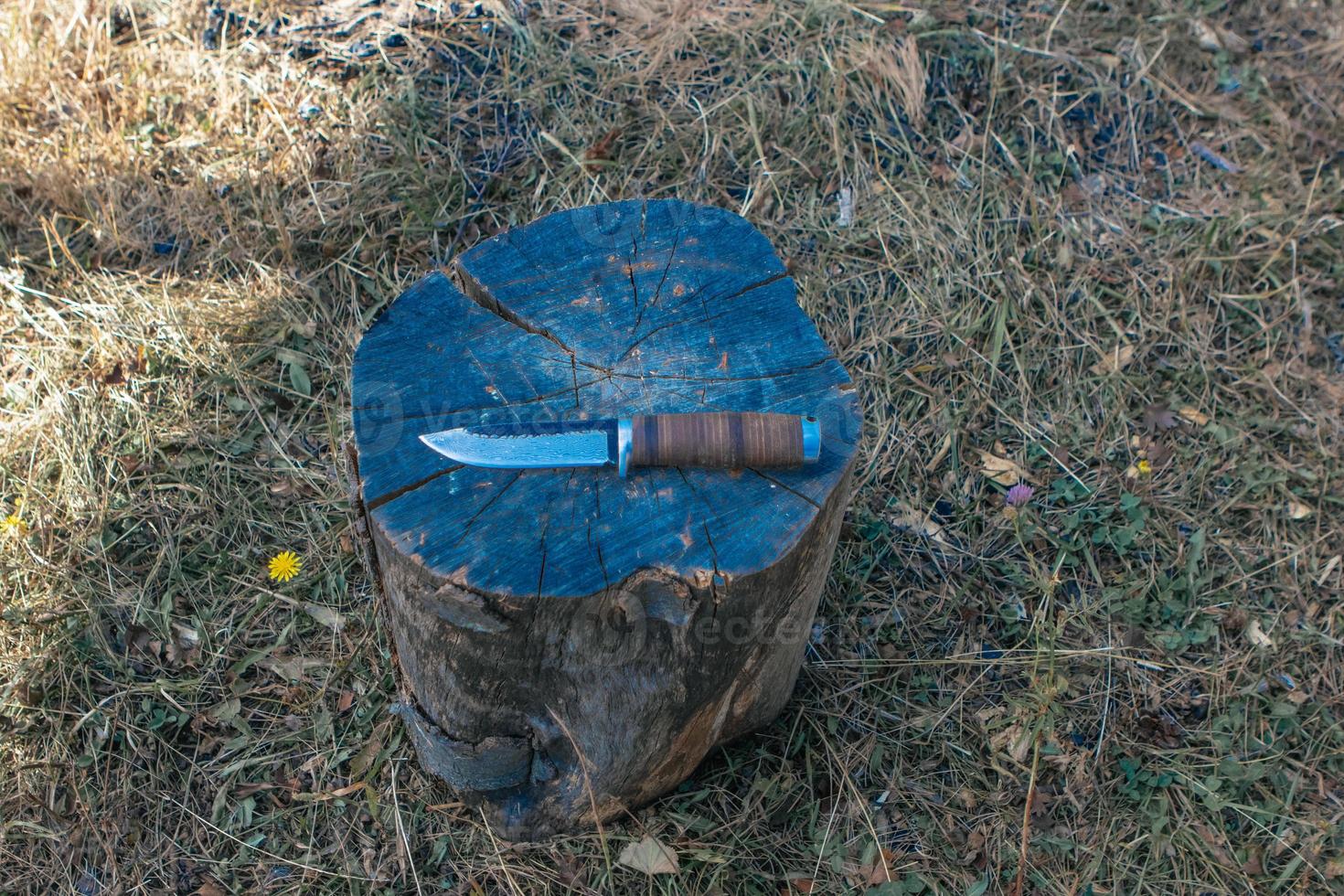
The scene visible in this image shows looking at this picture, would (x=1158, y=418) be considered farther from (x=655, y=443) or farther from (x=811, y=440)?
(x=655, y=443)

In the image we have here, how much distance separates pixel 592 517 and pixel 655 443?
8.6 inches

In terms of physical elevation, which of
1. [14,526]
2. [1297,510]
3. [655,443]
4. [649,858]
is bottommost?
[649,858]

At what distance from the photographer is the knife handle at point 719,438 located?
218cm

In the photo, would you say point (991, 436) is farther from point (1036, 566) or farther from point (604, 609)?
point (604, 609)

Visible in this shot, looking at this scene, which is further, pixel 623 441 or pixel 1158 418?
pixel 1158 418

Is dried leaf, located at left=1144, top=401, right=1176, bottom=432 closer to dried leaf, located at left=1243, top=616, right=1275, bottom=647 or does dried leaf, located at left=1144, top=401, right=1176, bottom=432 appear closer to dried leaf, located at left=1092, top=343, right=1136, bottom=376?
dried leaf, located at left=1092, top=343, right=1136, bottom=376

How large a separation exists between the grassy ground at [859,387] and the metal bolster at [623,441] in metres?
1.25

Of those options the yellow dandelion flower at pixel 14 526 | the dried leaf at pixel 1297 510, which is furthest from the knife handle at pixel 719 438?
the dried leaf at pixel 1297 510

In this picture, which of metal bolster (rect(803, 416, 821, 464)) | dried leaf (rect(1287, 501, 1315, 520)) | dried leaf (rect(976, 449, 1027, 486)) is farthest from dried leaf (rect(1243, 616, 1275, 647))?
metal bolster (rect(803, 416, 821, 464))

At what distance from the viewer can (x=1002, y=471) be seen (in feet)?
11.9

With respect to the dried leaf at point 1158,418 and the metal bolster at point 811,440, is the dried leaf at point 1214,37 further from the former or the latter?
the metal bolster at point 811,440

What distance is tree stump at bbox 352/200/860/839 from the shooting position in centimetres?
214

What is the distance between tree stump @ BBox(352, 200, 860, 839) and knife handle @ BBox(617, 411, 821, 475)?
9cm

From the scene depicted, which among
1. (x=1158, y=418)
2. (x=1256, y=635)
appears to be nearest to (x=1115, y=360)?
(x=1158, y=418)
